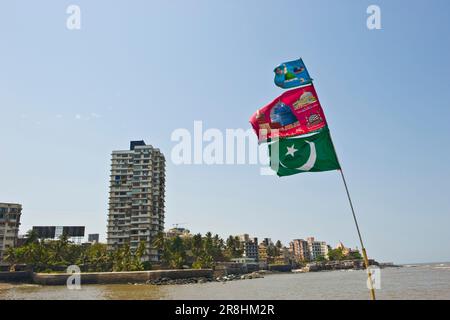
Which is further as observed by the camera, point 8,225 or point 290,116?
point 8,225

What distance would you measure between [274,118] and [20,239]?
379ft

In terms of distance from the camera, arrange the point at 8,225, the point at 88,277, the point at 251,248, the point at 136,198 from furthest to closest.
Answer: the point at 251,248 → the point at 136,198 → the point at 8,225 → the point at 88,277

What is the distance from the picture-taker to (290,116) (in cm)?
1106

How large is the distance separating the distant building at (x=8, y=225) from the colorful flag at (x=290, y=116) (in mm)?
106258

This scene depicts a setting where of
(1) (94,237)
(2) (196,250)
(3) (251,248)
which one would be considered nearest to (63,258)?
(2) (196,250)

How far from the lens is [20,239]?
102750 mm

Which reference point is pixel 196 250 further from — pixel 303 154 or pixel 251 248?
pixel 303 154

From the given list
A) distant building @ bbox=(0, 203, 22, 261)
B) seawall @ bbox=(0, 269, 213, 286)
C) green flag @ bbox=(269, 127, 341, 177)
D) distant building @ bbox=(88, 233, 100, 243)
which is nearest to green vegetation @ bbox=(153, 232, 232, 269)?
seawall @ bbox=(0, 269, 213, 286)

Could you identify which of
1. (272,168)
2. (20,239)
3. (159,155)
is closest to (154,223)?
(159,155)

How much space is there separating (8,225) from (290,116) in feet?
356

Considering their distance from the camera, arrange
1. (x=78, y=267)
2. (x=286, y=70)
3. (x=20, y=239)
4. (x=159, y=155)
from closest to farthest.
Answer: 1. (x=286, y=70)
2. (x=78, y=267)
3. (x=20, y=239)
4. (x=159, y=155)

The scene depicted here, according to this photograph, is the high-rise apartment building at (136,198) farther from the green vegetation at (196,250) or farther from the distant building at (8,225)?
the distant building at (8,225)
